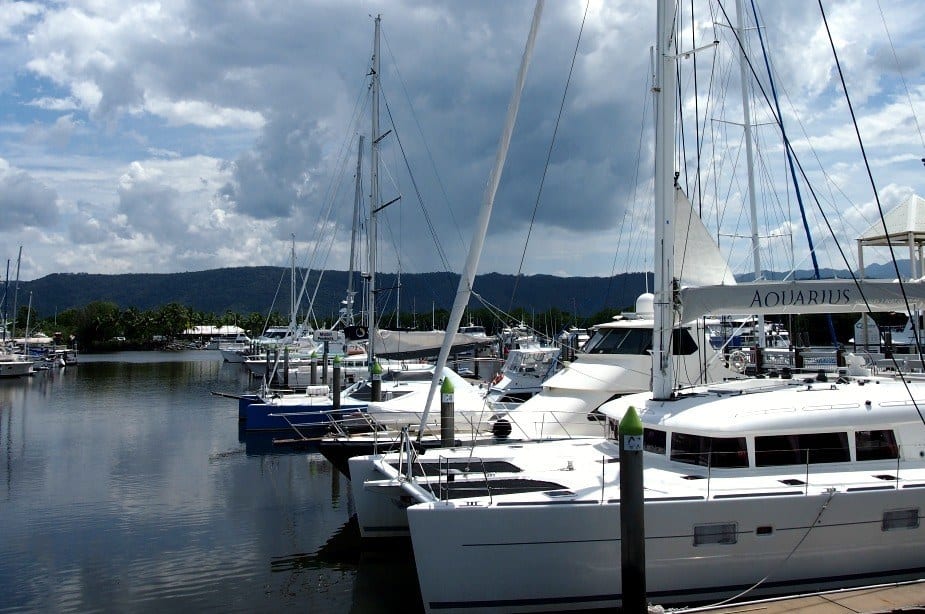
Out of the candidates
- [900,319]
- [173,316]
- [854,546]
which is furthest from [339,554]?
[173,316]

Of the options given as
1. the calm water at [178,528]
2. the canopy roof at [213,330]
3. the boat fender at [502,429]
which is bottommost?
the calm water at [178,528]

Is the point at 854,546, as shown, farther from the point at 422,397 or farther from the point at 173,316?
the point at 173,316

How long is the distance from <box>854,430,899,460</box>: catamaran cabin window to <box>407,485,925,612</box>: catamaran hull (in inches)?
73.5

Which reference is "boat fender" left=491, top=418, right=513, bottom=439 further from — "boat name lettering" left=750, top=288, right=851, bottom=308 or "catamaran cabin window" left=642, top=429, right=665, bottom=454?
"boat name lettering" left=750, top=288, right=851, bottom=308

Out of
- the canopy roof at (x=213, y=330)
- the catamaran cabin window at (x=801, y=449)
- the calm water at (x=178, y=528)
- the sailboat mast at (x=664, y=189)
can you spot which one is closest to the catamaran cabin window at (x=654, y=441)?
the sailboat mast at (x=664, y=189)

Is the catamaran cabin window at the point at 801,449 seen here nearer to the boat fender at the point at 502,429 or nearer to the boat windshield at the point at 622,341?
the boat fender at the point at 502,429

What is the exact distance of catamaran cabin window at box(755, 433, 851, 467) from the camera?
40.9ft

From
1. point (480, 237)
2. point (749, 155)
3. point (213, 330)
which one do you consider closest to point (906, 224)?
point (749, 155)

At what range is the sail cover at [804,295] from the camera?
13930 millimetres

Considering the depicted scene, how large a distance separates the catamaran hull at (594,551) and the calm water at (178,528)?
2.61m

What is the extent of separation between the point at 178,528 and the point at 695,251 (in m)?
12.9

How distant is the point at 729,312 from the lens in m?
14.2

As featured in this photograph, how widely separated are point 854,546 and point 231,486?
1655cm

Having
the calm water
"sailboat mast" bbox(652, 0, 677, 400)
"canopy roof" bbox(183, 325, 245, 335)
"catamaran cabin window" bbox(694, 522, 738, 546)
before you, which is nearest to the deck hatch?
"catamaran cabin window" bbox(694, 522, 738, 546)
